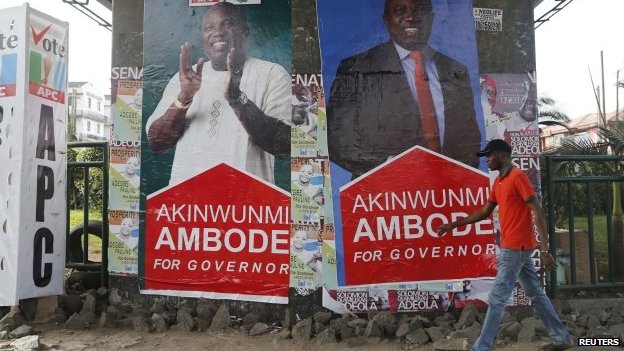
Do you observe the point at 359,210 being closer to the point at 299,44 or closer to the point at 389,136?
the point at 389,136

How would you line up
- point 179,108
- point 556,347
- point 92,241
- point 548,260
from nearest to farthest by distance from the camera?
point 548,260 < point 556,347 < point 179,108 < point 92,241

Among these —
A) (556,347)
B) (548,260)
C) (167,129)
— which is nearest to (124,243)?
(167,129)

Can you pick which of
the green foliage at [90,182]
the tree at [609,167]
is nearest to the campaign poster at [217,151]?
the green foliage at [90,182]

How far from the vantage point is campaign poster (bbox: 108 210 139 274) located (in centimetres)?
528

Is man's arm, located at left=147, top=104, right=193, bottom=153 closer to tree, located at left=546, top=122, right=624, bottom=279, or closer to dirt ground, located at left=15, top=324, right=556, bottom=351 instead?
dirt ground, located at left=15, top=324, right=556, bottom=351

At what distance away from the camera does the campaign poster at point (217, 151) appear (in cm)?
506

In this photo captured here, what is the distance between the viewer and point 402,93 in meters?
5.03

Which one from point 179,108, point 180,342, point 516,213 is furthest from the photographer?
point 179,108

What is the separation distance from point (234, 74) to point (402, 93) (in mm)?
1818

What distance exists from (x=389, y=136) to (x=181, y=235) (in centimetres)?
249

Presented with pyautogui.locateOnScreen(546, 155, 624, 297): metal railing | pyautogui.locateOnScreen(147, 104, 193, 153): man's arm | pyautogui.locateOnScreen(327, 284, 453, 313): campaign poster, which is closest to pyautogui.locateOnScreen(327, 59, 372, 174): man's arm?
pyautogui.locateOnScreen(327, 284, 453, 313): campaign poster

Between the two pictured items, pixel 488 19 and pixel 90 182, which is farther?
pixel 90 182

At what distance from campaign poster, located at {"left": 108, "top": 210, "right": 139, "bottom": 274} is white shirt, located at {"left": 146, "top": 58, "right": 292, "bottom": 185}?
67cm

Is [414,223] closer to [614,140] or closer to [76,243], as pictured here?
[614,140]
